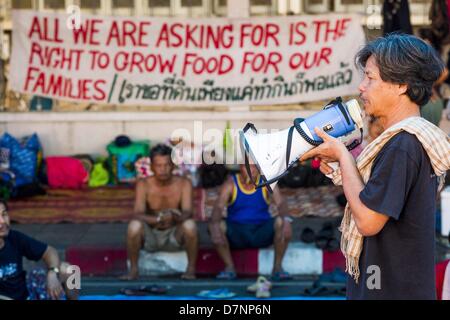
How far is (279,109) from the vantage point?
10.1 meters

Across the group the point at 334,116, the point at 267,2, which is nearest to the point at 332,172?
the point at 334,116

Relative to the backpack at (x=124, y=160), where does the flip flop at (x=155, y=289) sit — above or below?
below

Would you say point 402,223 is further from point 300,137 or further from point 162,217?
point 162,217

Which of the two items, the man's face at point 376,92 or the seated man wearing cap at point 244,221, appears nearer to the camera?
the man's face at point 376,92

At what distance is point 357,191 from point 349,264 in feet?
1.03

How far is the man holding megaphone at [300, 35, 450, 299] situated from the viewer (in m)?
2.84

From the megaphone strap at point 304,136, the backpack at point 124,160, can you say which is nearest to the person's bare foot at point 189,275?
the backpack at point 124,160

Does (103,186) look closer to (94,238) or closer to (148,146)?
(148,146)

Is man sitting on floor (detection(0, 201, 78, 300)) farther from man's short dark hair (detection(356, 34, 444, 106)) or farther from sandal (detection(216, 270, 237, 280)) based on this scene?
man's short dark hair (detection(356, 34, 444, 106))

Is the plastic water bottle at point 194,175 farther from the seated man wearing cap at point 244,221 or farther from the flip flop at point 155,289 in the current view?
the flip flop at point 155,289

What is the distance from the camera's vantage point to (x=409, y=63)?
9.45 ft

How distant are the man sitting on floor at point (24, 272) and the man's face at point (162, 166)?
1308 mm

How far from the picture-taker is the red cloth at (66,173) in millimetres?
9875

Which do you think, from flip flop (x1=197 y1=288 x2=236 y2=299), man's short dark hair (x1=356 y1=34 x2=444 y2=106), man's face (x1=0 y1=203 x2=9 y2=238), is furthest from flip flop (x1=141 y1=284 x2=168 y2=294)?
man's short dark hair (x1=356 y1=34 x2=444 y2=106)
